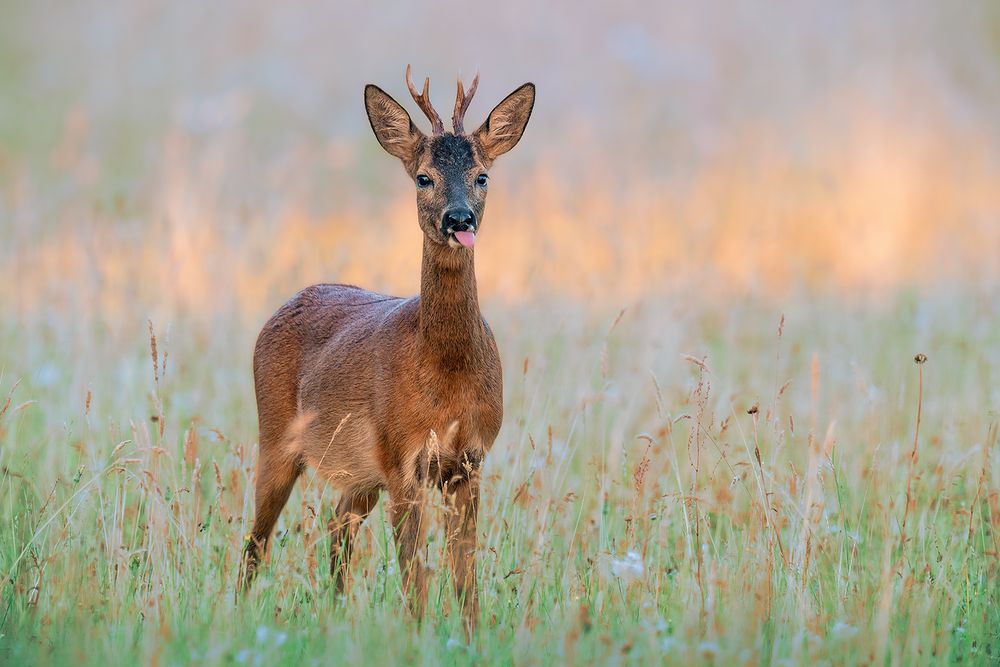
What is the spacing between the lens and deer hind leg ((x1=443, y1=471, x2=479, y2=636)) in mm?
4348

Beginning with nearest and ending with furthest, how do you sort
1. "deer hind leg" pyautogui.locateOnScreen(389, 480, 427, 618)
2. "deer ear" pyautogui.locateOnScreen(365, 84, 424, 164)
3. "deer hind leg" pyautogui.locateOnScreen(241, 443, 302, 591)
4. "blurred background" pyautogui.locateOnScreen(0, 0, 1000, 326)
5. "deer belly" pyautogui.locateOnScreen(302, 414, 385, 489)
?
1. "deer hind leg" pyautogui.locateOnScreen(389, 480, 427, 618)
2. "deer belly" pyautogui.locateOnScreen(302, 414, 385, 489)
3. "deer ear" pyautogui.locateOnScreen(365, 84, 424, 164)
4. "deer hind leg" pyautogui.locateOnScreen(241, 443, 302, 591)
5. "blurred background" pyautogui.locateOnScreen(0, 0, 1000, 326)

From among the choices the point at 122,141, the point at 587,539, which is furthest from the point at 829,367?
the point at 122,141

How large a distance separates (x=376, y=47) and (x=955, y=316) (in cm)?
1293

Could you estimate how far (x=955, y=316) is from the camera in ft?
31.6


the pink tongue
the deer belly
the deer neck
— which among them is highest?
the pink tongue

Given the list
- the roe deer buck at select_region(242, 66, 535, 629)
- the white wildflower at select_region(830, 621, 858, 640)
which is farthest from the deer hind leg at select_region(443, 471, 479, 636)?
the white wildflower at select_region(830, 621, 858, 640)

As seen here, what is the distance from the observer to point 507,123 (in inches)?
204

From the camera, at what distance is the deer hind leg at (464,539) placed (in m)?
4.35

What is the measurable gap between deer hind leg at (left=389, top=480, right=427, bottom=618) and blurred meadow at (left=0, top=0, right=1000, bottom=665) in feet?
0.26

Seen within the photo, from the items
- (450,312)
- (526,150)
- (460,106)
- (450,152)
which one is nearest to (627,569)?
(450,312)

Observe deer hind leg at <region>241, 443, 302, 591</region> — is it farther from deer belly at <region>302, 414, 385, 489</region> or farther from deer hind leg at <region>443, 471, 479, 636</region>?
deer hind leg at <region>443, 471, 479, 636</region>

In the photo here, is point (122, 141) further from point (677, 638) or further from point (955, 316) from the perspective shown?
point (677, 638)

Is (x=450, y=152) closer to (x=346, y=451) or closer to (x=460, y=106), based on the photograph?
(x=460, y=106)

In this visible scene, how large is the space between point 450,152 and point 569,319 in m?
4.00
